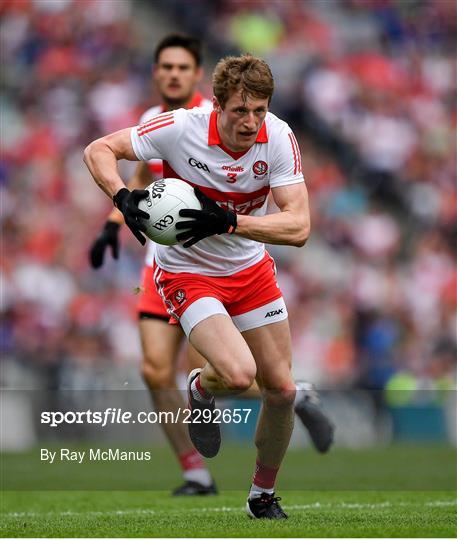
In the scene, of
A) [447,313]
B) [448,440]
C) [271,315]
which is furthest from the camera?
[447,313]

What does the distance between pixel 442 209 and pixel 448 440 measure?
4.12 metres

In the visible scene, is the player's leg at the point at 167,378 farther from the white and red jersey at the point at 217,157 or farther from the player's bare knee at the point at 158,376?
the white and red jersey at the point at 217,157

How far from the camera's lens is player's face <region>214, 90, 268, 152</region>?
6355 millimetres

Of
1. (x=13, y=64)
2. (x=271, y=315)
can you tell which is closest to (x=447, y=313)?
(x=13, y=64)

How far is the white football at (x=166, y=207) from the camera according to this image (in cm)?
636

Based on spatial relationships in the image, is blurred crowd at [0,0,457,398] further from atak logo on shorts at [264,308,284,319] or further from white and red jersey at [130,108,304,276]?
white and red jersey at [130,108,304,276]

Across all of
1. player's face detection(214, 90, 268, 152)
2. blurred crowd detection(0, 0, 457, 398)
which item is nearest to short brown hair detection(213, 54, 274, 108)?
player's face detection(214, 90, 268, 152)

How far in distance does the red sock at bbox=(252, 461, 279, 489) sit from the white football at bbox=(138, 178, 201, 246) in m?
1.41

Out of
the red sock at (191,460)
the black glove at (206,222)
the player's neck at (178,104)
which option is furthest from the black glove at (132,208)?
the player's neck at (178,104)

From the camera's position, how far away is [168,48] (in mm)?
9555

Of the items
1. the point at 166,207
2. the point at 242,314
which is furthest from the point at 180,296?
the point at 166,207

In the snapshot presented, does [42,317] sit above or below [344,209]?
below

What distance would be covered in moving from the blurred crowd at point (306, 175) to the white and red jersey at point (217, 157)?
311 inches

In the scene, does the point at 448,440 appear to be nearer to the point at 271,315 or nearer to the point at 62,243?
the point at 62,243
